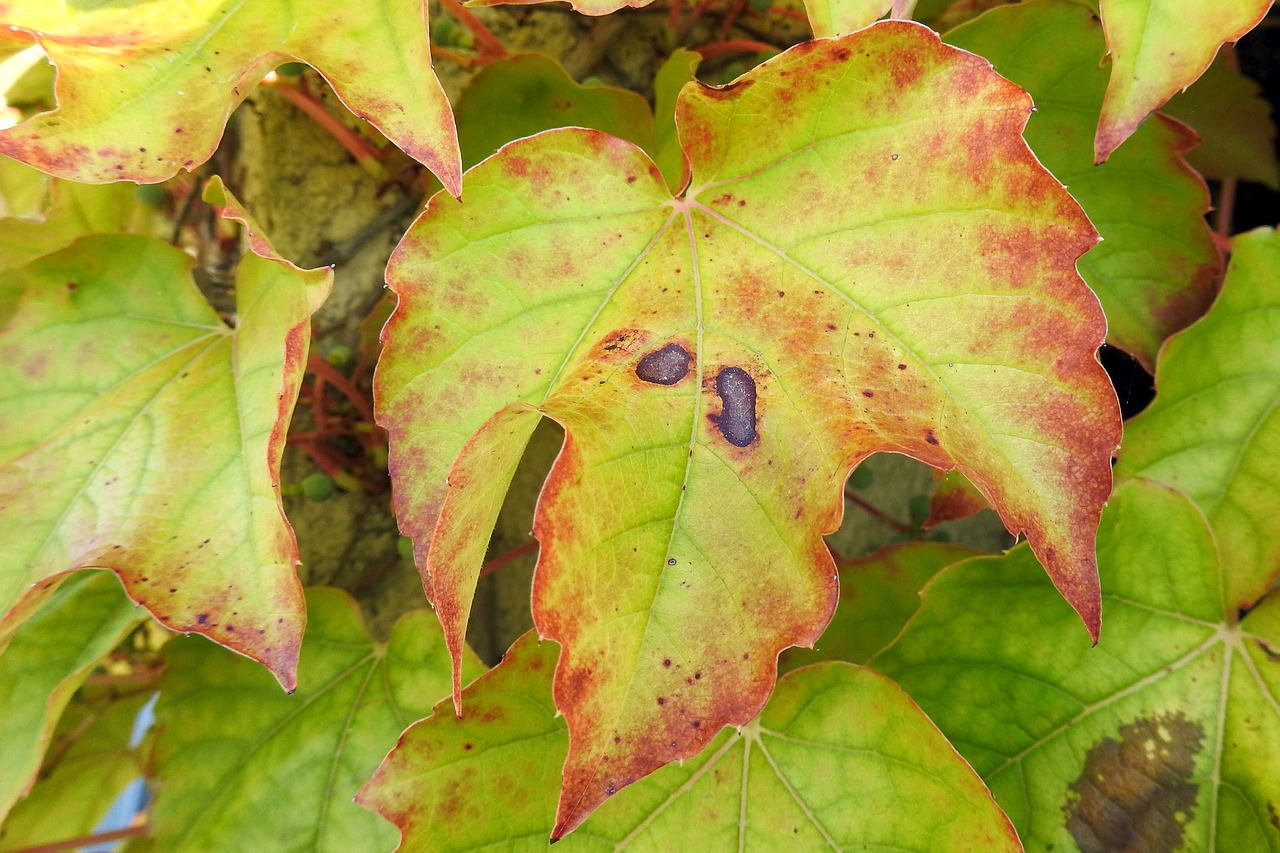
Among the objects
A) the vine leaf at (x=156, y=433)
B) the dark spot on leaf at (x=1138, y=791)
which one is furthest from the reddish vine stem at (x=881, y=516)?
the vine leaf at (x=156, y=433)

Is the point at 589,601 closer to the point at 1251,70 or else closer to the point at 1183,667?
the point at 1183,667

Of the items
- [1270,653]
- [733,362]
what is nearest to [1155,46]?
[733,362]

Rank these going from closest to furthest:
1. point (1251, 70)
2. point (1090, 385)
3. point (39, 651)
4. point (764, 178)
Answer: point (1090, 385)
point (764, 178)
point (39, 651)
point (1251, 70)

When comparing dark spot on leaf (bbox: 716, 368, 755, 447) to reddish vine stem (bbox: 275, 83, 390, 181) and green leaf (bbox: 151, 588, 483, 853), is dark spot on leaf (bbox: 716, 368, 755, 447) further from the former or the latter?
reddish vine stem (bbox: 275, 83, 390, 181)

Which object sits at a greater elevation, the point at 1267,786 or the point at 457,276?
the point at 457,276

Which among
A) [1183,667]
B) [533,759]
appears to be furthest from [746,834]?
[1183,667]

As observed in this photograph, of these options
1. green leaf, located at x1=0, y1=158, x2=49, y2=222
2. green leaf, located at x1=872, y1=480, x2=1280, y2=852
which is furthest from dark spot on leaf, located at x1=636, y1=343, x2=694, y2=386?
green leaf, located at x1=0, y1=158, x2=49, y2=222
